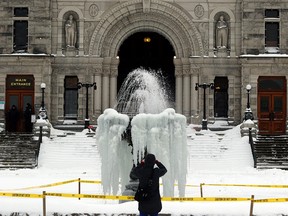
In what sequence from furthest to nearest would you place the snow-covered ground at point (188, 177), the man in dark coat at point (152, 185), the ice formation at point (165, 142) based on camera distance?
the ice formation at point (165, 142) → the snow-covered ground at point (188, 177) → the man in dark coat at point (152, 185)

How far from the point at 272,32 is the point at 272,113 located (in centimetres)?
557

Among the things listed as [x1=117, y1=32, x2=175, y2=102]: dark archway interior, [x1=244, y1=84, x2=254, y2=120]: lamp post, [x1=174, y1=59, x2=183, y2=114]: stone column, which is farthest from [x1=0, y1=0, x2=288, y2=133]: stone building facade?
[x1=117, y1=32, x2=175, y2=102]: dark archway interior

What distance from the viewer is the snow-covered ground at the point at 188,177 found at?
14.0 metres

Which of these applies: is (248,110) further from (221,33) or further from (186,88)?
(221,33)

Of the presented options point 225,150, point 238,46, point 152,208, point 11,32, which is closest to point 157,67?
point 238,46

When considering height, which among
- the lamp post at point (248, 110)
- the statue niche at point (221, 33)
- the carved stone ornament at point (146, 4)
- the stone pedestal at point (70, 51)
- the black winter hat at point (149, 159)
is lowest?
the black winter hat at point (149, 159)

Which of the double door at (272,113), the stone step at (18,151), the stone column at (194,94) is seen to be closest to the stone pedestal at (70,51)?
the stone step at (18,151)

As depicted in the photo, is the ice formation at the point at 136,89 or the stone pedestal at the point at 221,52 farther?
the stone pedestal at the point at 221,52

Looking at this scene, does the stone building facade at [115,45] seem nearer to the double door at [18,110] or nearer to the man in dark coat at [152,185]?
the double door at [18,110]

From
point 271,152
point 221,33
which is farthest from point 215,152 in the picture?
point 221,33

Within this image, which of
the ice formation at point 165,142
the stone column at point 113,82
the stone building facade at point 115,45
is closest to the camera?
the ice formation at point 165,142

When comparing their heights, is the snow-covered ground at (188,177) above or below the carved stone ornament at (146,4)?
below

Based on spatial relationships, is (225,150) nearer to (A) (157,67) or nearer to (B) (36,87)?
(B) (36,87)

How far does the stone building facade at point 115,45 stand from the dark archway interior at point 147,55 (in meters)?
7.49
